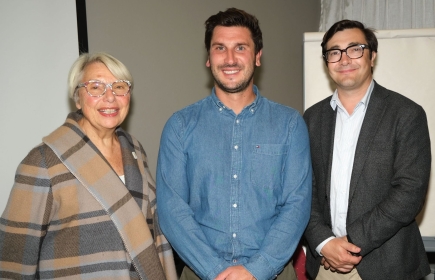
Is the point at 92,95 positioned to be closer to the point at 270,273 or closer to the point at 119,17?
the point at 119,17

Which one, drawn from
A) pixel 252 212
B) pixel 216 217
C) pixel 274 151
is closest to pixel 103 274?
pixel 216 217

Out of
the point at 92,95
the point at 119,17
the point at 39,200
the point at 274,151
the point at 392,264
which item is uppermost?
the point at 119,17

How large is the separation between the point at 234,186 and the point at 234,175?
0.05 m

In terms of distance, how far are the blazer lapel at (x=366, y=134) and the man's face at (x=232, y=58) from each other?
617mm

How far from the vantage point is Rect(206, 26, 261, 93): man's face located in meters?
1.91

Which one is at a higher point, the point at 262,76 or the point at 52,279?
the point at 262,76

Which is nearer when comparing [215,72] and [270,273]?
[270,273]

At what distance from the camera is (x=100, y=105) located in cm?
185

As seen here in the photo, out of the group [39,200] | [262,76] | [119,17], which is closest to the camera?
[39,200]

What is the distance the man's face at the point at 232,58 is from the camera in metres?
1.91

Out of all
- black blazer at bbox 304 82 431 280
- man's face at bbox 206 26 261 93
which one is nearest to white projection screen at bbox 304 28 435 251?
black blazer at bbox 304 82 431 280

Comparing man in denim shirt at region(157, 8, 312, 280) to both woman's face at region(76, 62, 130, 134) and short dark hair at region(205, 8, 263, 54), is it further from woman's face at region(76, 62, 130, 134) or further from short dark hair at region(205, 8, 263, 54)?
woman's face at region(76, 62, 130, 134)

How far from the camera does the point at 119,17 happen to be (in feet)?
8.27

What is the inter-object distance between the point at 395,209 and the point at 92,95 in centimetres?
150
